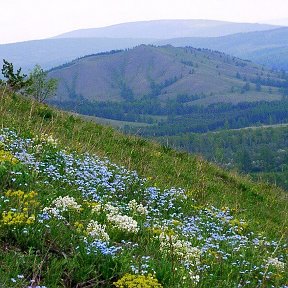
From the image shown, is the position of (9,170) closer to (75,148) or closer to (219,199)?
(75,148)

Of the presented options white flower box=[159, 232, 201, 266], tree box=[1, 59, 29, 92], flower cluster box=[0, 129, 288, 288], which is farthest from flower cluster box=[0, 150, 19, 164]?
tree box=[1, 59, 29, 92]

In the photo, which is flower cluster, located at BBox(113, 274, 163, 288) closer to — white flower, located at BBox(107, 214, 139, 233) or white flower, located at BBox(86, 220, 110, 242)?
white flower, located at BBox(86, 220, 110, 242)

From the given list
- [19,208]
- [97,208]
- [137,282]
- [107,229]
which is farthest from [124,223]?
[137,282]

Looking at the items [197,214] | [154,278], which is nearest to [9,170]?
[154,278]

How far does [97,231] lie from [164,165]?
814 centimetres

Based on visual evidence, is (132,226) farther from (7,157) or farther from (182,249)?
(7,157)

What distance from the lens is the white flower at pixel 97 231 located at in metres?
5.88

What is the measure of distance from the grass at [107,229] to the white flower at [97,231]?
13mm

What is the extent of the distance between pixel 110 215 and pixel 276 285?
8.19 feet

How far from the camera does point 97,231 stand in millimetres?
5984

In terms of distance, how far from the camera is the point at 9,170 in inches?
283

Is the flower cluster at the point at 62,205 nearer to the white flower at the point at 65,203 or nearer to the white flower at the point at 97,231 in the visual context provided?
the white flower at the point at 65,203

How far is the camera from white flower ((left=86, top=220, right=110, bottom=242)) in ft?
19.3

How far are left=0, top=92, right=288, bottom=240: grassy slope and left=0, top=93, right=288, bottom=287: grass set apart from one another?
0.13 meters
